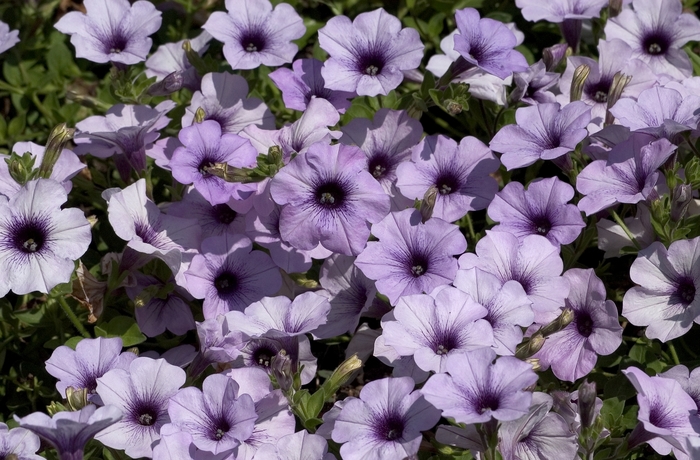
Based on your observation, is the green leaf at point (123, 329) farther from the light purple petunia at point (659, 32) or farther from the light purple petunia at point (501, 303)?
the light purple petunia at point (659, 32)

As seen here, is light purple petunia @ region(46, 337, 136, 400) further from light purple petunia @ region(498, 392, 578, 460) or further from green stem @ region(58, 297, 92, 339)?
light purple petunia @ region(498, 392, 578, 460)

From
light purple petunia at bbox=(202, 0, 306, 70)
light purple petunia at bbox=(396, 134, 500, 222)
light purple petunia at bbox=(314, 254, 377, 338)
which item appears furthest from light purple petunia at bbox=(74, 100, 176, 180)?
light purple petunia at bbox=(396, 134, 500, 222)

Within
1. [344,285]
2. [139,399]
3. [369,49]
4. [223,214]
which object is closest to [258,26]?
[369,49]

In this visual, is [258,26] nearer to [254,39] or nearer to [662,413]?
[254,39]

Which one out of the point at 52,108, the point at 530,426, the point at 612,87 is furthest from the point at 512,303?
the point at 52,108

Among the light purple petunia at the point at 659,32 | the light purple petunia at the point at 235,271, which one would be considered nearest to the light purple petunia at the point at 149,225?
the light purple petunia at the point at 235,271

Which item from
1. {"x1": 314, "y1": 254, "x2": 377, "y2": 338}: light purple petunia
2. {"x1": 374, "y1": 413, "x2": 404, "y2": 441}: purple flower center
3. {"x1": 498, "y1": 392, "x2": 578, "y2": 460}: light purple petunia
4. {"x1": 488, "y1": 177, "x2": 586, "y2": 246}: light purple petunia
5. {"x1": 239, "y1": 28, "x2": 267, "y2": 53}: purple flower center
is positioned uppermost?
{"x1": 239, "y1": 28, "x2": 267, "y2": 53}: purple flower center

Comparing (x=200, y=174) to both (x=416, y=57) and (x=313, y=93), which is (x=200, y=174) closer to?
(x=313, y=93)
